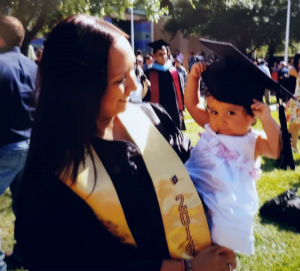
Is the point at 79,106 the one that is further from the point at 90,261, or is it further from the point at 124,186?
the point at 90,261

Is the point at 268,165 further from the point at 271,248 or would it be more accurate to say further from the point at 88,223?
the point at 88,223

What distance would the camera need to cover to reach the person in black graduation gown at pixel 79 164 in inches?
43.9

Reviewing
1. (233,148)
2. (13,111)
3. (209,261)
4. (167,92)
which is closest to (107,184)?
(209,261)

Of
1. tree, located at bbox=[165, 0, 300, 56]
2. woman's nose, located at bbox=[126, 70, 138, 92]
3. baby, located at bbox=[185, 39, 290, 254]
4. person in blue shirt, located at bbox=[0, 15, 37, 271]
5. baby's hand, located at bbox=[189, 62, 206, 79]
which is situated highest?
woman's nose, located at bbox=[126, 70, 138, 92]

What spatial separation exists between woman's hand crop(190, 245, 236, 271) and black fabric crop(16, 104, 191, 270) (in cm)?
13

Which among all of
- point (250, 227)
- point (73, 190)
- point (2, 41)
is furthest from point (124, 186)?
point (2, 41)

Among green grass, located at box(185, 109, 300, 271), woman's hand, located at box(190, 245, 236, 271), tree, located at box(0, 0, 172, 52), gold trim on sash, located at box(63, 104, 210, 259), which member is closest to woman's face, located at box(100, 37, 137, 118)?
gold trim on sash, located at box(63, 104, 210, 259)

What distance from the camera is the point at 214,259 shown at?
51.3 inches

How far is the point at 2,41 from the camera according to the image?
3219 mm

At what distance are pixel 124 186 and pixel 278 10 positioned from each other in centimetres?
2901

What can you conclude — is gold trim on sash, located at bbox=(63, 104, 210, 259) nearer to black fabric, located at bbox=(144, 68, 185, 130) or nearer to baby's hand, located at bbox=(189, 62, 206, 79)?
baby's hand, located at bbox=(189, 62, 206, 79)

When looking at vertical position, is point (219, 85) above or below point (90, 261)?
above

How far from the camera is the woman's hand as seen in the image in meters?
1.27

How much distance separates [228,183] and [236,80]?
1.57 ft
